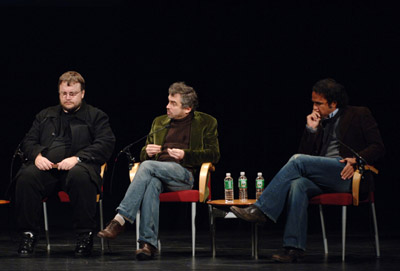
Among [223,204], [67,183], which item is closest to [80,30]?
[67,183]

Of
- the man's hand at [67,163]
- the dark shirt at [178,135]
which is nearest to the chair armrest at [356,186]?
the dark shirt at [178,135]

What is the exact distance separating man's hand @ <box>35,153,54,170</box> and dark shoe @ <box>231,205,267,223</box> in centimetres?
119

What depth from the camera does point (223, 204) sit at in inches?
173

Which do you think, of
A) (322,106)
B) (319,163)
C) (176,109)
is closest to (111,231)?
(176,109)

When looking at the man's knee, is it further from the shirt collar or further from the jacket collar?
the shirt collar

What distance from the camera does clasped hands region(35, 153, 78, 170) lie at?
4559 mm

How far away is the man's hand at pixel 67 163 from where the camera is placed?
4555 millimetres

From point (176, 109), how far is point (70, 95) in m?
0.70

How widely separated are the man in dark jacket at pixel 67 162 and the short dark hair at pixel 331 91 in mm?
1380

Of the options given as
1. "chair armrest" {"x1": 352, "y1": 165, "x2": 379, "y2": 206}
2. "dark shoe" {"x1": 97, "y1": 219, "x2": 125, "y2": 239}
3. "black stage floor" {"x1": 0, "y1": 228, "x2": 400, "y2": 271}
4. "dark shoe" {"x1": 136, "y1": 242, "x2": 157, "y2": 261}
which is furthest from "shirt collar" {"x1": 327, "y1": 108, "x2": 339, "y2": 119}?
"dark shoe" {"x1": 97, "y1": 219, "x2": 125, "y2": 239}

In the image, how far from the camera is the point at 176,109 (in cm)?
491

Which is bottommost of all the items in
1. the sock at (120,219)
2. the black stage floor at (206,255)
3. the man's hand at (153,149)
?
the black stage floor at (206,255)

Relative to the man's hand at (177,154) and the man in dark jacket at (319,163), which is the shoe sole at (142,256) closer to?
the man in dark jacket at (319,163)

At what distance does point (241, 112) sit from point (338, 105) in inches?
64.3
